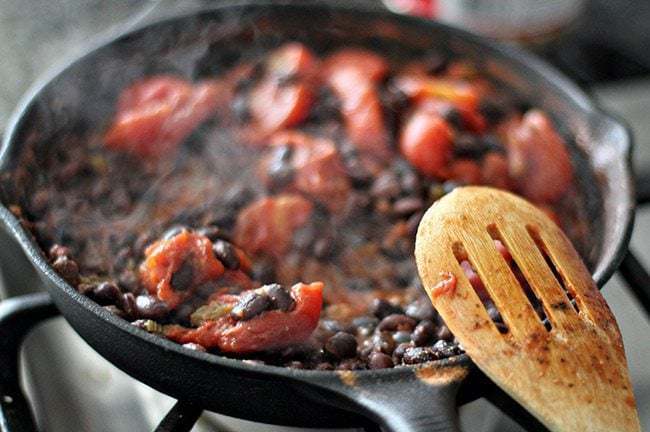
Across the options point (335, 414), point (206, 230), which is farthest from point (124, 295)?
point (335, 414)

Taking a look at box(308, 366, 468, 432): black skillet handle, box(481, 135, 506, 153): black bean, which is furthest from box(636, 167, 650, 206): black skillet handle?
box(308, 366, 468, 432): black skillet handle

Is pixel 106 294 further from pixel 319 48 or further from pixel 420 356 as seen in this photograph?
pixel 319 48

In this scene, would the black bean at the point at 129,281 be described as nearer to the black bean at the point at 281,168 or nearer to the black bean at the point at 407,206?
the black bean at the point at 281,168

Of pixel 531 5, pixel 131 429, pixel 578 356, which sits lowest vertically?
pixel 131 429

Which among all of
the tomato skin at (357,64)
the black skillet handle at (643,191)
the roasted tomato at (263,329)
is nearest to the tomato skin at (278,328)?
the roasted tomato at (263,329)

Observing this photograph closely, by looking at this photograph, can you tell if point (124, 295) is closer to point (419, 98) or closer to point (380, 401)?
point (380, 401)

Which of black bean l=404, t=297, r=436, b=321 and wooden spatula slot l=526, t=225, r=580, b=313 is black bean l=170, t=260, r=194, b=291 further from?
wooden spatula slot l=526, t=225, r=580, b=313
